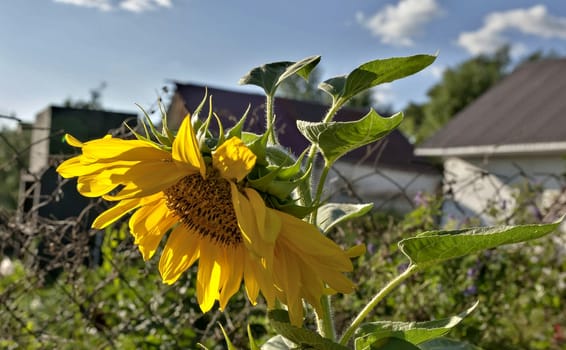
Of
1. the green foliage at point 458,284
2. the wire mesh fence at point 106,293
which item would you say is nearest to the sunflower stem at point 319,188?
the wire mesh fence at point 106,293

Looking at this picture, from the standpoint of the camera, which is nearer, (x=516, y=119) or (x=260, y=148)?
(x=260, y=148)

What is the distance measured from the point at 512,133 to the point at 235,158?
27.1 ft

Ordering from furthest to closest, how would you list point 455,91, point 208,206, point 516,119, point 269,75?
point 455,91 → point 516,119 → point 269,75 → point 208,206

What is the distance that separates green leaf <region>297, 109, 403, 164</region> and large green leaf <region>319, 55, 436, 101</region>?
79 millimetres

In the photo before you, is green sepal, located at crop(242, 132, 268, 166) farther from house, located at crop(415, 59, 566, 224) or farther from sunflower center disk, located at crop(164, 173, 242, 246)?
house, located at crop(415, 59, 566, 224)

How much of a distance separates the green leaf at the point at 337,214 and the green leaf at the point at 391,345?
15cm

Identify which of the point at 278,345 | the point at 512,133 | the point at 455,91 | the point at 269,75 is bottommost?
the point at 278,345

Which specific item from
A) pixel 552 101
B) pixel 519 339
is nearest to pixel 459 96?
pixel 552 101

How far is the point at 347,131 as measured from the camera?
61 cm

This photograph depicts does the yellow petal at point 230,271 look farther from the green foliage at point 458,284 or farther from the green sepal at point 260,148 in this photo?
the green foliage at point 458,284

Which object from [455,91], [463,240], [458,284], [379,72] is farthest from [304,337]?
[455,91]

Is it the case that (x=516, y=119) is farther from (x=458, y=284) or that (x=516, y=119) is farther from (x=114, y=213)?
(x=114, y=213)

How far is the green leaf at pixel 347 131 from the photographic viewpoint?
60 cm

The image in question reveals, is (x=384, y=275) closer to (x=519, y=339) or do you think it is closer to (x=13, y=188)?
(x=519, y=339)
